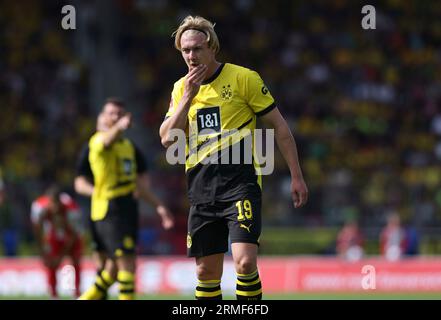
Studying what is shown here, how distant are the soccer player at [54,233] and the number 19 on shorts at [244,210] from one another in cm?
824

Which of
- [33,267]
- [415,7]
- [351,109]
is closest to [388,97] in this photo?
[351,109]

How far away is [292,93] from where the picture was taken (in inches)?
1059

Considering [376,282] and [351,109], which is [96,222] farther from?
[351,109]

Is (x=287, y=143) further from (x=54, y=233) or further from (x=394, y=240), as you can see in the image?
(x=394, y=240)

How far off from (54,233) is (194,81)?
8.96m

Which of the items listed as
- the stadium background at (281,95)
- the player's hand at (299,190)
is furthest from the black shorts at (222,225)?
the stadium background at (281,95)

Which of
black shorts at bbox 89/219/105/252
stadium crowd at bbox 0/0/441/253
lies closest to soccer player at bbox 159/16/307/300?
black shorts at bbox 89/219/105/252

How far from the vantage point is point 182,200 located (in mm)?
23562

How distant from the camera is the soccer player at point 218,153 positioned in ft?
25.6

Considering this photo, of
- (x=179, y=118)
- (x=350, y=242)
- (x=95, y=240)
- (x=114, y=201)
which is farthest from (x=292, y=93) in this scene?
(x=179, y=118)

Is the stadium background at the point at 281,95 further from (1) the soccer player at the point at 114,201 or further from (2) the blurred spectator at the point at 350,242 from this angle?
(1) the soccer player at the point at 114,201

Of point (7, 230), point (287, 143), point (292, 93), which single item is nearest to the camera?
point (287, 143)

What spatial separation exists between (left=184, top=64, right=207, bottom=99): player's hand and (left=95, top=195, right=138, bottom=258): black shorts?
390 cm

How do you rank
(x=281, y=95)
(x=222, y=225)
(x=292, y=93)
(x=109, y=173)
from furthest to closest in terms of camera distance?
(x=292, y=93)
(x=281, y=95)
(x=109, y=173)
(x=222, y=225)
